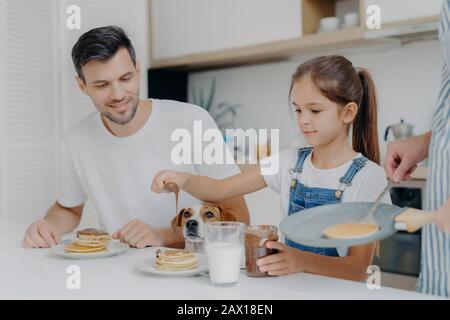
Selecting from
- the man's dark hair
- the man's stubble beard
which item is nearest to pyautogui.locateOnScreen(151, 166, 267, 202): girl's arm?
the man's stubble beard

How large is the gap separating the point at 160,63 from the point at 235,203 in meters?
1.79

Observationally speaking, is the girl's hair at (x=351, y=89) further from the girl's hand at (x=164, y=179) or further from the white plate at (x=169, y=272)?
the white plate at (x=169, y=272)

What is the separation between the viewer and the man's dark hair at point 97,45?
139 centimetres

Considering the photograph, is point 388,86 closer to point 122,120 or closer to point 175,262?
point 122,120

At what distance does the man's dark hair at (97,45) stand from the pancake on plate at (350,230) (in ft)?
2.71

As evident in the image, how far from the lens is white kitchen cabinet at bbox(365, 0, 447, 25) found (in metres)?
2.09

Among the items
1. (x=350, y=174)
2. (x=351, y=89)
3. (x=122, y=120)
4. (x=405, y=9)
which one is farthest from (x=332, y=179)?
(x=405, y=9)

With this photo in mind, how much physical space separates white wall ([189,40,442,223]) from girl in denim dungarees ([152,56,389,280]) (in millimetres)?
944

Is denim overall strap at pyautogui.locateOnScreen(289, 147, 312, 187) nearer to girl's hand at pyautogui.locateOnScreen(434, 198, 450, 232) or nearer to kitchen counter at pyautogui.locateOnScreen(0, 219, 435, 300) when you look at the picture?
kitchen counter at pyautogui.locateOnScreen(0, 219, 435, 300)

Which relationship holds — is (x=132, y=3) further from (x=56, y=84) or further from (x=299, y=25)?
(x=299, y=25)

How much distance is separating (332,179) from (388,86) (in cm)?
151
